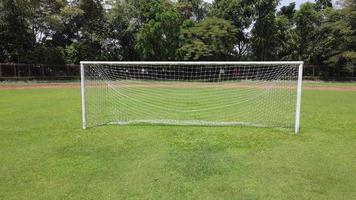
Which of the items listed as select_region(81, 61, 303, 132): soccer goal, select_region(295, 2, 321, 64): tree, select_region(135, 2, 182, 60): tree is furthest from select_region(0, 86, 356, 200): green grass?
select_region(295, 2, 321, 64): tree

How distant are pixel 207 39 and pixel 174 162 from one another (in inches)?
1189

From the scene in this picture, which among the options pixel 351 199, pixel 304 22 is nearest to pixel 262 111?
pixel 351 199

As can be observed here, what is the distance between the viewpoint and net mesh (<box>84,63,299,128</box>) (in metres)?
11.0

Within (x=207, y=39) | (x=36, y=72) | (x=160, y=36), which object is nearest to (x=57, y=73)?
(x=36, y=72)

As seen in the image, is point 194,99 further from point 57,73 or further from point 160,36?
point 57,73

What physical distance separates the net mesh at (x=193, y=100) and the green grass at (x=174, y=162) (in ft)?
4.84

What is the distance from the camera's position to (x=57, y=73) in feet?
111

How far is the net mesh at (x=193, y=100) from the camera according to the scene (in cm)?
1095

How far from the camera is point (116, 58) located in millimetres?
39750

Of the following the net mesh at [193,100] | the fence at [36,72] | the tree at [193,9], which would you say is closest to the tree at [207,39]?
the tree at [193,9]

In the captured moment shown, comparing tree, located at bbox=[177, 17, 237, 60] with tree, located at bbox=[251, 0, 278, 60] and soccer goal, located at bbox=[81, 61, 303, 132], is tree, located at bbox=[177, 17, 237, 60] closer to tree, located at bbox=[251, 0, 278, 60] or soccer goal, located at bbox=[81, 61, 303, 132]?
tree, located at bbox=[251, 0, 278, 60]

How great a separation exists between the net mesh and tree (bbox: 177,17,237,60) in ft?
37.2

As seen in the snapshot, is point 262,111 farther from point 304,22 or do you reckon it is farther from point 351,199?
point 304,22

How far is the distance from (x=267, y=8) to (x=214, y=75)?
17064mm
